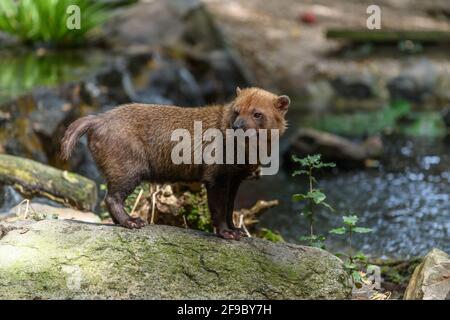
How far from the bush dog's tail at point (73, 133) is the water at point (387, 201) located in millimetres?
3317

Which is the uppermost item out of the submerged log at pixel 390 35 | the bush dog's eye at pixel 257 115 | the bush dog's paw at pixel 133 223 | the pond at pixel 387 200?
the submerged log at pixel 390 35

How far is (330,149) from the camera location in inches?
453

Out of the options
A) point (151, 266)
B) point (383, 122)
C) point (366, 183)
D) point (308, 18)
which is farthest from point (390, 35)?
point (151, 266)

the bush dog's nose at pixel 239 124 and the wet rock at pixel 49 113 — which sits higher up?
the bush dog's nose at pixel 239 124

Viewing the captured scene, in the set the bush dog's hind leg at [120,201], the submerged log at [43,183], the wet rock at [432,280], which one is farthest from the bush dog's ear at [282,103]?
the submerged log at [43,183]

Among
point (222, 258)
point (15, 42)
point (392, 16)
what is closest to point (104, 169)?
point (222, 258)

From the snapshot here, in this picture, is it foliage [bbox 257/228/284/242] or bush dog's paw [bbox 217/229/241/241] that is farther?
foliage [bbox 257/228/284/242]

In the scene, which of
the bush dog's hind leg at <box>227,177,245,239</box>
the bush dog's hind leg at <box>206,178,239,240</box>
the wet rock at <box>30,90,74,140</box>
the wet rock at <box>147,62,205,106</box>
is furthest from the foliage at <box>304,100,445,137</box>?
the bush dog's hind leg at <box>206,178,239,240</box>

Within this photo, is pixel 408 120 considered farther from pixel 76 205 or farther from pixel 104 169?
pixel 104 169

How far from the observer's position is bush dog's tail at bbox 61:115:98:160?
5496 millimetres

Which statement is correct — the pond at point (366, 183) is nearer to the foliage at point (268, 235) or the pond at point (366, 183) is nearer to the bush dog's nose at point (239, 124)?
the foliage at point (268, 235)

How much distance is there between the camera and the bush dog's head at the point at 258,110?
17.1 ft

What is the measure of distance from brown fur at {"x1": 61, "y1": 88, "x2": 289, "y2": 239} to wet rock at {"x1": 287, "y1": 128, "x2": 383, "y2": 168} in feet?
19.5

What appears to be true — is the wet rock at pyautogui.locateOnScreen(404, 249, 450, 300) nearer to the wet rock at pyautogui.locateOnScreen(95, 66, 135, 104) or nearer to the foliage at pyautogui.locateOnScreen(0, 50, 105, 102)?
the foliage at pyautogui.locateOnScreen(0, 50, 105, 102)
